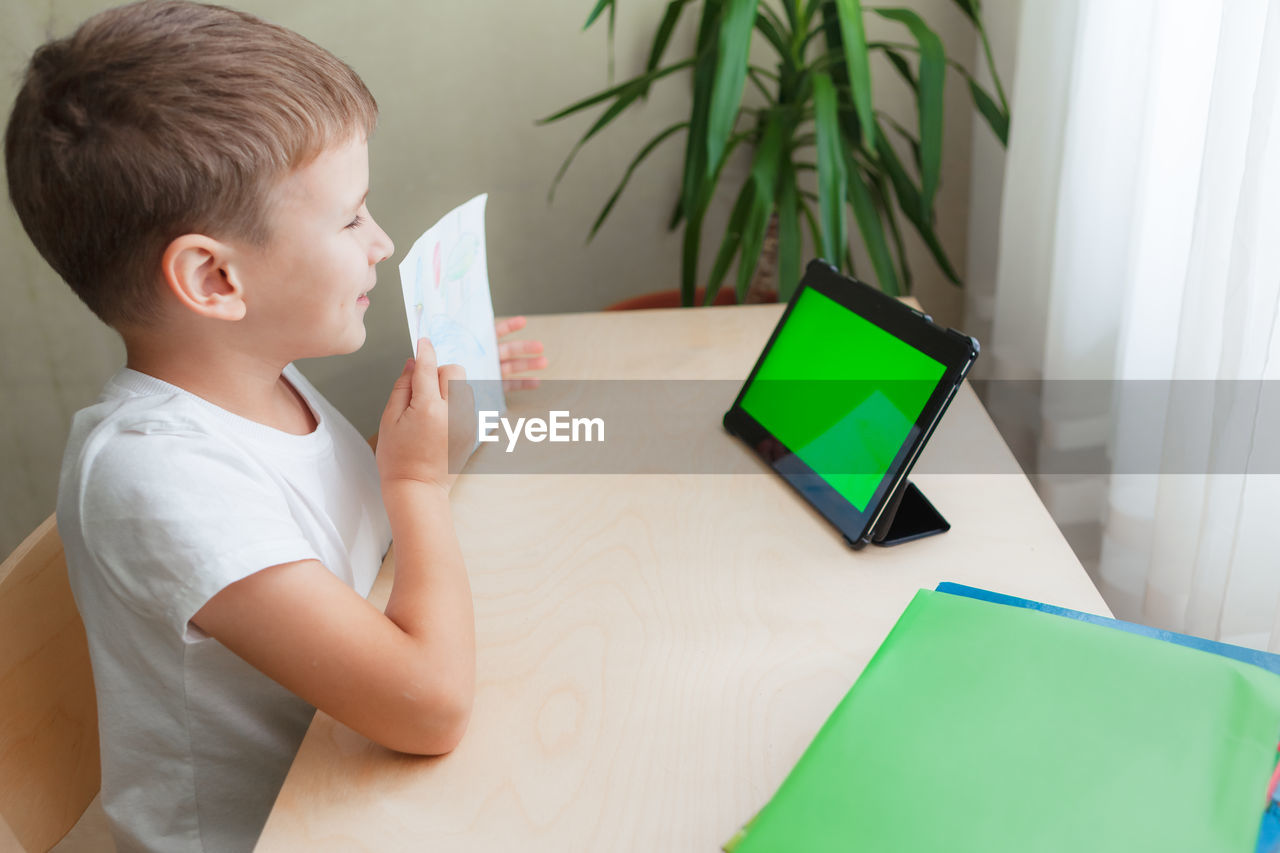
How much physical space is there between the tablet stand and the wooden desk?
0.04ft

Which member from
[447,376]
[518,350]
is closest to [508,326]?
[518,350]

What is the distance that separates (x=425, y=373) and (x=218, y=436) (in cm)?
18

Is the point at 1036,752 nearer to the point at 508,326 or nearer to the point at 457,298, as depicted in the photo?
the point at 457,298

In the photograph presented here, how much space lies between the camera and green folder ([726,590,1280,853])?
0.47 m

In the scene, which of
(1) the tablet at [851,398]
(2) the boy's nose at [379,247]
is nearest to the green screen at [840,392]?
(1) the tablet at [851,398]

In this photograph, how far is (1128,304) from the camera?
1.06 m

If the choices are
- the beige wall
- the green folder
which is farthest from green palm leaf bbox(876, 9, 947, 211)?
the green folder

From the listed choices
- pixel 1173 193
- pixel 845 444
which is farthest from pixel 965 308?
pixel 845 444

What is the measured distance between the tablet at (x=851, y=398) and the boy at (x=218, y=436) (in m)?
0.32

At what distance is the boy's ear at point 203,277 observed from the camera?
2.09 feet

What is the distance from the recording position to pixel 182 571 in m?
0.59

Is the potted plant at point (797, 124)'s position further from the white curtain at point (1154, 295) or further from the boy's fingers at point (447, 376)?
the boy's fingers at point (447, 376)

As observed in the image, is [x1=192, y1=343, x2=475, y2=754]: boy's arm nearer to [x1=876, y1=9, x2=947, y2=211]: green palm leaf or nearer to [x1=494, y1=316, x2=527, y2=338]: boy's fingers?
[x1=494, y1=316, x2=527, y2=338]: boy's fingers

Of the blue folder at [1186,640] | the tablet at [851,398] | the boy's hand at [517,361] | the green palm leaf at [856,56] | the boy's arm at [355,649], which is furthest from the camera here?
the green palm leaf at [856,56]
